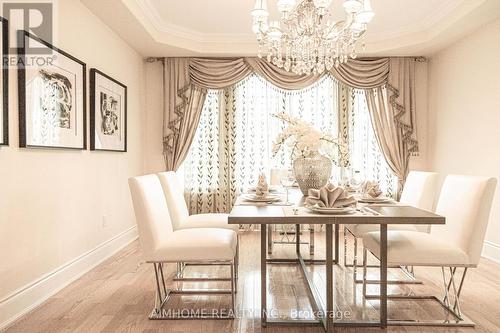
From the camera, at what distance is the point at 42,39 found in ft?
8.83

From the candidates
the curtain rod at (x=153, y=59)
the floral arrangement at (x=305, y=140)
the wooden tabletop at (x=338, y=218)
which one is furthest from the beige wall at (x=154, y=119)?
the wooden tabletop at (x=338, y=218)

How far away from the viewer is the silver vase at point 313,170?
2.75m

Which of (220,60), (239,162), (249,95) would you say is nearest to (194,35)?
(220,60)

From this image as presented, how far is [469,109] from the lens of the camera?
4.22 m

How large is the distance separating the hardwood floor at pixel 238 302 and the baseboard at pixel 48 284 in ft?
0.19

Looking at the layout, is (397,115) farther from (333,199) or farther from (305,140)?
(333,199)

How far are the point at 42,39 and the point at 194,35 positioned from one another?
227cm

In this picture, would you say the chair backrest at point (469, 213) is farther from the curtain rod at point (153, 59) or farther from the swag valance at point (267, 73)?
the curtain rod at point (153, 59)

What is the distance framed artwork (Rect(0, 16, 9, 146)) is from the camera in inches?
89.0

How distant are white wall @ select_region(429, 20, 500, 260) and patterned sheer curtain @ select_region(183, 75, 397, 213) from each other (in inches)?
32.2

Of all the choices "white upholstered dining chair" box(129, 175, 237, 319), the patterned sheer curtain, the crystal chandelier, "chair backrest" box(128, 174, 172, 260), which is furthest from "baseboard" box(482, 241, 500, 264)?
"chair backrest" box(128, 174, 172, 260)

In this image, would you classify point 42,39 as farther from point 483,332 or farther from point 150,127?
point 483,332

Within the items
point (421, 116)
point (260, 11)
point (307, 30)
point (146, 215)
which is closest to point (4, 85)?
point (146, 215)

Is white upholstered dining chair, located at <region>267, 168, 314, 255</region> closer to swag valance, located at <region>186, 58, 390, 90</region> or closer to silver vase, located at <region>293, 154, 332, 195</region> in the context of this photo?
silver vase, located at <region>293, 154, 332, 195</region>
